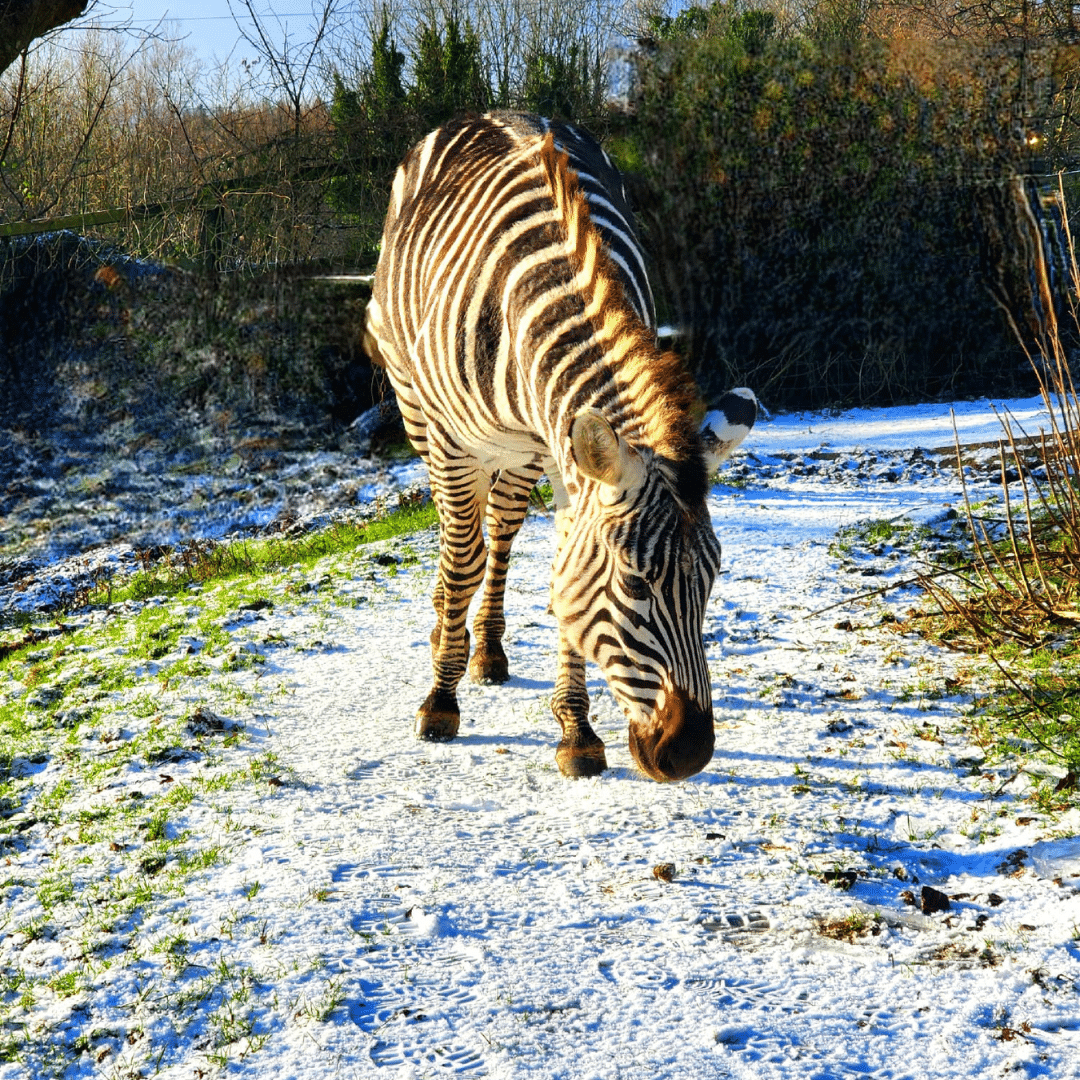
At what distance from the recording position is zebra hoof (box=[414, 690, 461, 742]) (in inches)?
184

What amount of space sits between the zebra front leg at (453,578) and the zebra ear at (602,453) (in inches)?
72.6

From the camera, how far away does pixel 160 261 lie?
14.0 m

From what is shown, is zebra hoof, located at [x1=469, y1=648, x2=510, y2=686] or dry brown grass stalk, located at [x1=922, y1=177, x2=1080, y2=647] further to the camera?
zebra hoof, located at [x1=469, y1=648, x2=510, y2=686]

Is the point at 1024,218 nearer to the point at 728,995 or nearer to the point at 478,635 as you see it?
the point at 478,635

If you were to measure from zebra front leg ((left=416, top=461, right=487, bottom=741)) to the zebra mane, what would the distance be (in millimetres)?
1543

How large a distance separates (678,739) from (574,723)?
123 cm

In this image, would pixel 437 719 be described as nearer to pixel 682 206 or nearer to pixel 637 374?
pixel 637 374

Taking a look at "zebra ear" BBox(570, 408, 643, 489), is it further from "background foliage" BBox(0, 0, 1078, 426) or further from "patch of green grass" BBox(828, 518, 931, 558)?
"background foliage" BBox(0, 0, 1078, 426)

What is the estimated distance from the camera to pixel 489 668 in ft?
17.8

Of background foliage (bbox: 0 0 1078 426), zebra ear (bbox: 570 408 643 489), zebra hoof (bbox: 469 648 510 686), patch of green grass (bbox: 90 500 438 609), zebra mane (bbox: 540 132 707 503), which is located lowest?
zebra hoof (bbox: 469 648 510 686)

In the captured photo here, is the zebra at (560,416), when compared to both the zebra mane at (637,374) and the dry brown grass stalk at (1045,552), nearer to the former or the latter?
the zebra mane at (637,374)

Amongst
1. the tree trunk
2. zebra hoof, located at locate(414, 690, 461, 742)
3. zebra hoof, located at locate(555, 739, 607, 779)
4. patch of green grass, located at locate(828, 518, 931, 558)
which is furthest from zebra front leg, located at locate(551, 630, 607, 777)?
the tree trunk

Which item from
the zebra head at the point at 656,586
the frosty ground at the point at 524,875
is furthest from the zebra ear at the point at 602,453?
the frosty ground at the point at 524,875

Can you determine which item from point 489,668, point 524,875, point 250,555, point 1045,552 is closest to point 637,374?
point 524,875
